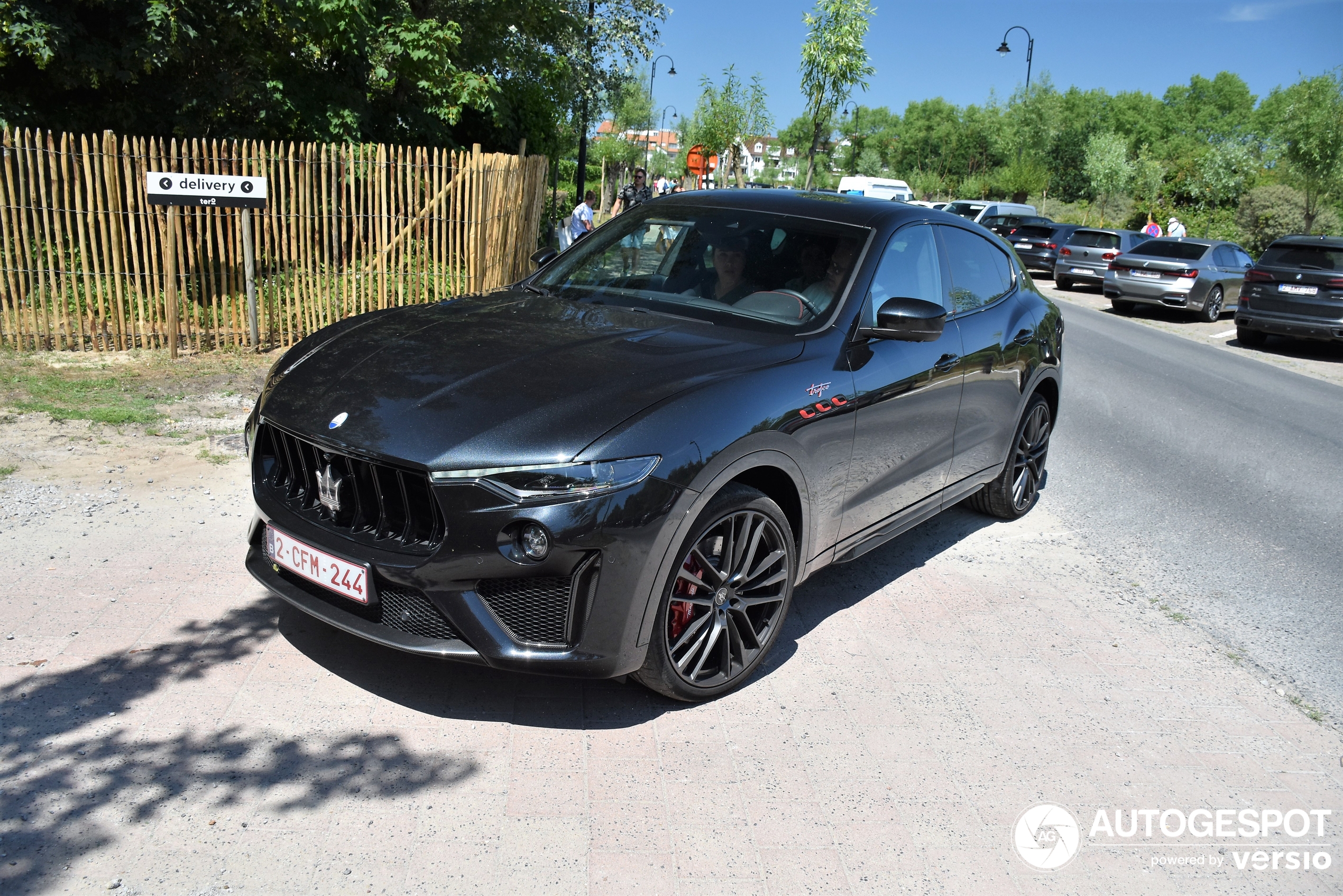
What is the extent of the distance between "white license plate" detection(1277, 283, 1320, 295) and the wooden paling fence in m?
12.4

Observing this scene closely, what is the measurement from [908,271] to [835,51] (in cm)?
2897

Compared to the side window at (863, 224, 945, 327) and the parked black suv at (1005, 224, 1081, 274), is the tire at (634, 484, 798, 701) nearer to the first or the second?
the side window at (863, 224, 945, 327)

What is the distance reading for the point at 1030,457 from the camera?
248 inches

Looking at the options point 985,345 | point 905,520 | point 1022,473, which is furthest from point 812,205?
point 1022,473

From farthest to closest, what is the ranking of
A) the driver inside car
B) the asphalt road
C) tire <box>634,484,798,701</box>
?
the asphalt road
the driver inside car
tire <box>634,484,798,701</box>

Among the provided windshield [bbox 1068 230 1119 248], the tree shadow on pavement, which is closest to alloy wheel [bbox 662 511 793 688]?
the tree shadow on pavement

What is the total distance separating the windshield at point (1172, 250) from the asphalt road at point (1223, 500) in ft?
29.0

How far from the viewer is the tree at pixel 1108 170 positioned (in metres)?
54.3

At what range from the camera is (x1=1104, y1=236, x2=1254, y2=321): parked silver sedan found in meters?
20.8

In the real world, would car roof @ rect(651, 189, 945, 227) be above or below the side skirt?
above

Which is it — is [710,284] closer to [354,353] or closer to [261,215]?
[354,353]

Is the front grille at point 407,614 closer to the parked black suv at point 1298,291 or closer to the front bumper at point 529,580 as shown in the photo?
the front bumper at point 529,580

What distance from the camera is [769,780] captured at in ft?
11.0

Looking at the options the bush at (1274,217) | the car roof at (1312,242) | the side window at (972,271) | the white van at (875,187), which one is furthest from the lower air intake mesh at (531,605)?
the bush at (1274,217)
